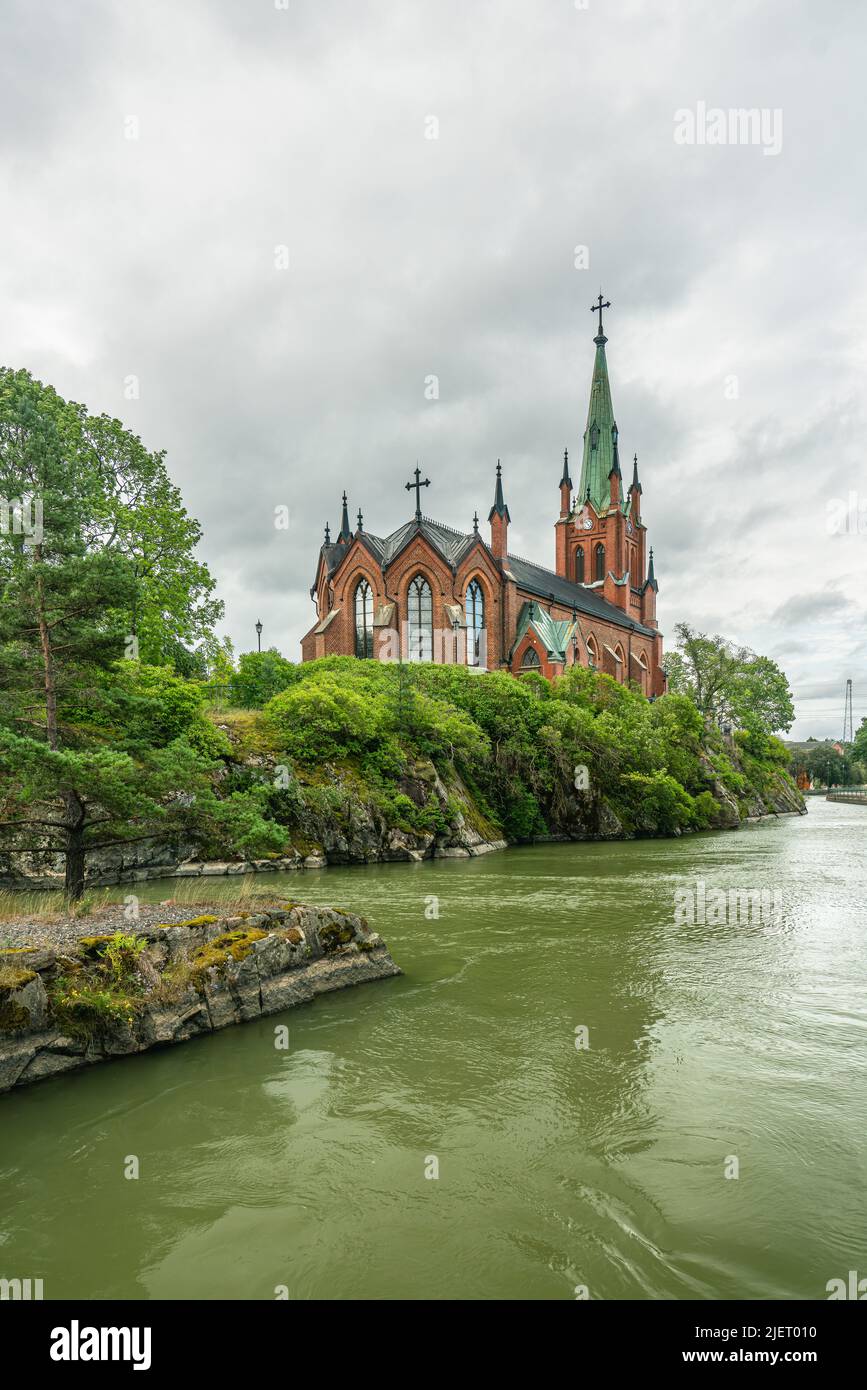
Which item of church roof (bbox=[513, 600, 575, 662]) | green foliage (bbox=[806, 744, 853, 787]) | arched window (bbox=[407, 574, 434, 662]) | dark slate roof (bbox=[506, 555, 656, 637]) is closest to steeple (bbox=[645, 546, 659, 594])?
dark slate roof (bbox=[506, 555, 656, 637])

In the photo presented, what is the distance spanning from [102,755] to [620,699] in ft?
119

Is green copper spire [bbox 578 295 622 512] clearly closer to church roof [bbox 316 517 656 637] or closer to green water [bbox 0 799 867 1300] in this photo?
church roof [bbox 316 517 656 637]

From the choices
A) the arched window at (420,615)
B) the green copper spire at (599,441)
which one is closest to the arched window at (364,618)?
the arched window at (420,615)

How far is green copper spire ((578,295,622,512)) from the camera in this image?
7125 centimetres

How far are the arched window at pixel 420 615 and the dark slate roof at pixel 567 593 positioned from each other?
6898 mm

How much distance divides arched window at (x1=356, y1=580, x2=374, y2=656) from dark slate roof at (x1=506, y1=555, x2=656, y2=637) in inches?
401

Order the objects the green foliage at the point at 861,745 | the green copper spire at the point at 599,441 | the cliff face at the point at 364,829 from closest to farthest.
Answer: the cliff face at the point at 364,829
the green copper spire at the point at 599,441
the green foliage at the point at 861,745

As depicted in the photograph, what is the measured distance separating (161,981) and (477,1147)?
3929 mm

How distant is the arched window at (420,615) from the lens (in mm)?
46125

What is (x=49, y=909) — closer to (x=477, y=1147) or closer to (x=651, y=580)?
(x=477, y=1147)

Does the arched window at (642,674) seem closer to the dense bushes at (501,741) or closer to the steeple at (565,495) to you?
the steeple at (565,495)

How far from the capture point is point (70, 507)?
10336 millimetres
